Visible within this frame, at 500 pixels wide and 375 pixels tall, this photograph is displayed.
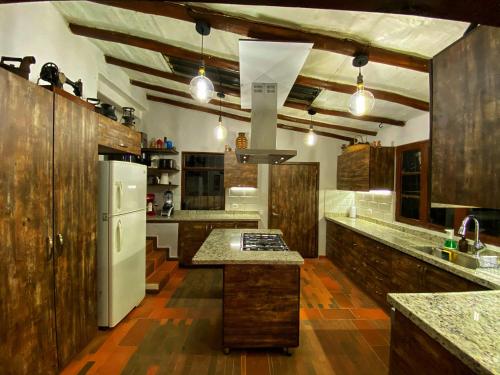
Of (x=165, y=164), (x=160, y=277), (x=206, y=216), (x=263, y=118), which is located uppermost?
→ (x=263, y=118)

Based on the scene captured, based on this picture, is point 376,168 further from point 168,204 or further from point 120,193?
point 168,204

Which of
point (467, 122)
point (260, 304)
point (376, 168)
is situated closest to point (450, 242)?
point (376, 168)

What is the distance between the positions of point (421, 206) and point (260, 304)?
2665 mm

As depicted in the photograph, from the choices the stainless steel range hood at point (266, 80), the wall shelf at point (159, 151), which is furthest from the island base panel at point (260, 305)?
the wall shelf at point (159, 151)

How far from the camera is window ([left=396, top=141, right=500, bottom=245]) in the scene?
2.56 metres

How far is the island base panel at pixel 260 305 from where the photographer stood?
2254mm

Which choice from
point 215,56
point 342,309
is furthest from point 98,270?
point 342,309

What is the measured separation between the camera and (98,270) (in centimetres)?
260

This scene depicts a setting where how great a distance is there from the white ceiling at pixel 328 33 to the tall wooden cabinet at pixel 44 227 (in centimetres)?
107

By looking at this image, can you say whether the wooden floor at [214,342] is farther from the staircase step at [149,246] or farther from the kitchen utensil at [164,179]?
the kitchen utensil at [164,179]

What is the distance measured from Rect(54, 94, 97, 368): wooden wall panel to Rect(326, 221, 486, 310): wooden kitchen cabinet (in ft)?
10.4

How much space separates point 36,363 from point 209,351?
128 centimetres

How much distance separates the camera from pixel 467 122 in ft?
3.30

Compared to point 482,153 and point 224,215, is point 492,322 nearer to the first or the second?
point 482,153
